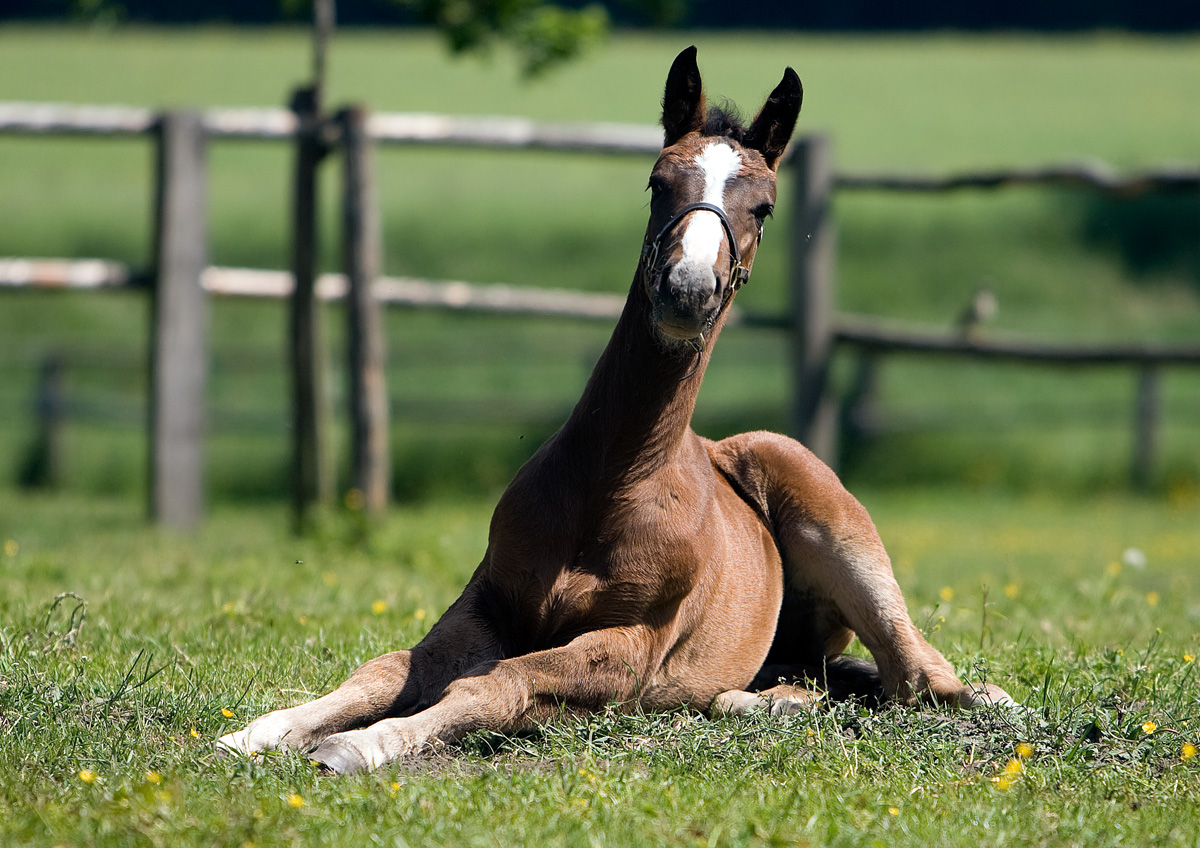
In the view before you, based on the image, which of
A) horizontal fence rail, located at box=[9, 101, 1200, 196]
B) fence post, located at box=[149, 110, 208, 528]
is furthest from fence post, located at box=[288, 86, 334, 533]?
fence post, located at box=[149, 110, 208, 528]

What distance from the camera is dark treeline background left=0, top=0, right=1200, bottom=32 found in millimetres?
36906

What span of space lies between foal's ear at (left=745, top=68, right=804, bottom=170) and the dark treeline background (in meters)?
33.3

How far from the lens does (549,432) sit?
14.3 metres

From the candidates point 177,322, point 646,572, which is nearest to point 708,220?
point 646,572

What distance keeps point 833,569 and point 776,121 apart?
1522mm

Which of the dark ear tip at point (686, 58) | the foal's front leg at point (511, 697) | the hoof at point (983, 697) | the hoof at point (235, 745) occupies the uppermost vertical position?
the dark ear tip at point (686, 58)

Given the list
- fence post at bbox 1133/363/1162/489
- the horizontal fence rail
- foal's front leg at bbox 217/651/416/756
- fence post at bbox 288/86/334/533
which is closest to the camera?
foal's front leg at bbox 217/651/416/756

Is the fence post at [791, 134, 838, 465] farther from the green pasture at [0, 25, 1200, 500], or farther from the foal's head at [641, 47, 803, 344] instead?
the foal's head at [641, 47, 803, 344]

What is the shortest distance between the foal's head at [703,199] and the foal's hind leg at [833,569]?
999 millimetres

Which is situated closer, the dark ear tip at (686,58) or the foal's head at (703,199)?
the foal's head at (703,199)

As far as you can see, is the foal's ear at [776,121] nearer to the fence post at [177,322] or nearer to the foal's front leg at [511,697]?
the foal's front leg at [511,697]

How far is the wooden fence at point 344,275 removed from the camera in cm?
782

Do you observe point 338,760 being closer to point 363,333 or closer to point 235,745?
point 235,745

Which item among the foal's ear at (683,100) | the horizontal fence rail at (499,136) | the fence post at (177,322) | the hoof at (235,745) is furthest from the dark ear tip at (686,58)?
the fence post at (177,322)
